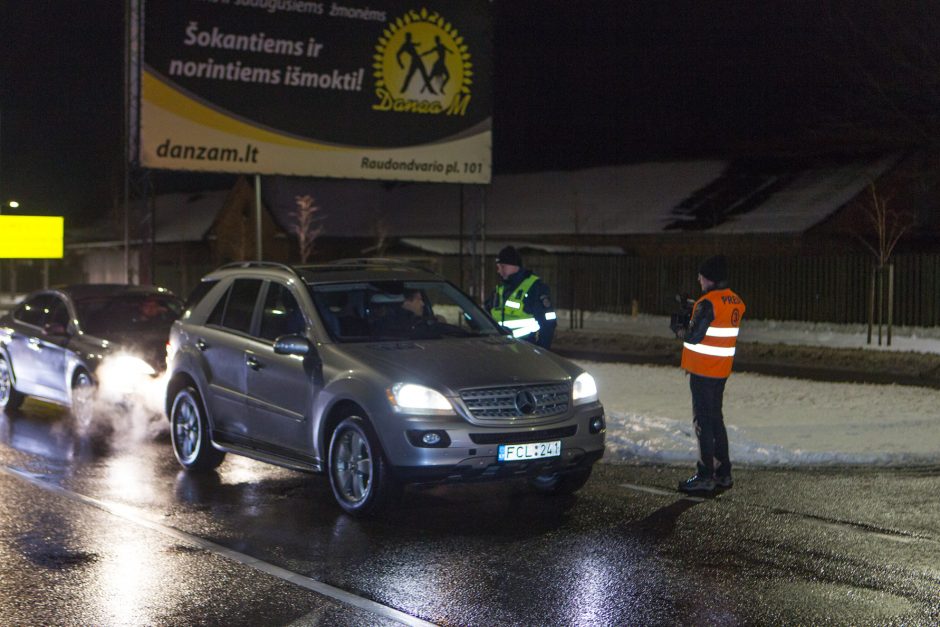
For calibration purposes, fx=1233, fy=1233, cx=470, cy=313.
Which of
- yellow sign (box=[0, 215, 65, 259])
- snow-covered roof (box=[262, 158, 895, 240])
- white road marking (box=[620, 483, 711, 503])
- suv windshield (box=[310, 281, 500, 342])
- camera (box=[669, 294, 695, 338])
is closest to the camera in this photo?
white road marking (box=[620, 483, 711, 503])

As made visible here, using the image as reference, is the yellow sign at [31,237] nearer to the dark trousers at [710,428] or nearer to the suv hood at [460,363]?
the suv hood at [460,363]

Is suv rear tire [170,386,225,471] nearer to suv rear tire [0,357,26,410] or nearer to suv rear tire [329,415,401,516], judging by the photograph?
suv rear tire [329,415,401,516]

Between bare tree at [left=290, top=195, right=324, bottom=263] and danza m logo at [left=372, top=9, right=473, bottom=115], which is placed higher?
danza m logo at [left=372, top=9, right=473, bottom=115]

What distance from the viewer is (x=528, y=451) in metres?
8.12

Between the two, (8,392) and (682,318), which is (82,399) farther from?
(682,318)

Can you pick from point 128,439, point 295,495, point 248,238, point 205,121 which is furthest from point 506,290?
point 248,238

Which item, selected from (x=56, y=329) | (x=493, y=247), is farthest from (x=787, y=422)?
(x=493, y=247)

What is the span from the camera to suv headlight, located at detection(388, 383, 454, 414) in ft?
26.2

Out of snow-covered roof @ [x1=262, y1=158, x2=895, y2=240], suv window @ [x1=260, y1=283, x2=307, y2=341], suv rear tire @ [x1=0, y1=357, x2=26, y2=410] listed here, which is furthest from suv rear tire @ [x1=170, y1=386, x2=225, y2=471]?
snow-covered roof @ [x1=262, y1=158, x2=895, y2=240]

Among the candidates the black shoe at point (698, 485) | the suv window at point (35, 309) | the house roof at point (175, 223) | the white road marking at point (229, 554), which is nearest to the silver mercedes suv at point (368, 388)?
the black shoe at point (698, 485)

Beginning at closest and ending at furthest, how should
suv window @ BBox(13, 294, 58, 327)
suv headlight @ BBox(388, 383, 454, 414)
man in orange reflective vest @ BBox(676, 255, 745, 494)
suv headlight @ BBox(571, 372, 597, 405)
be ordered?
suv headlight @ BBox(388, 383, 454, 414)
suv headlight @ BBox(571, 372, 597, 405)
man in orange reflective vest @ BBox(676, 255, 745, 494)
suv window @ BBox(13, 294, 58, 327)

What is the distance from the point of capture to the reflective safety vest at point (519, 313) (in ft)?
36.8

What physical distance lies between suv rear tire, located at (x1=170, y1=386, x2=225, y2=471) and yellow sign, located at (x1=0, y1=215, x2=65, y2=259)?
20.1 m

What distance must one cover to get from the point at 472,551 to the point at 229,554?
1.43 metres
